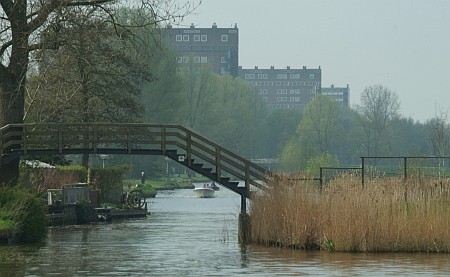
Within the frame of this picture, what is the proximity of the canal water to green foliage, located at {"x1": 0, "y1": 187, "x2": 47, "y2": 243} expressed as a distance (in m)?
0.76

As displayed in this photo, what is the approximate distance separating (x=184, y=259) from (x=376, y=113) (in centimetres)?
13731

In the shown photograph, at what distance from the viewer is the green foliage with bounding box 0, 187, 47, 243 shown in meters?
41.9

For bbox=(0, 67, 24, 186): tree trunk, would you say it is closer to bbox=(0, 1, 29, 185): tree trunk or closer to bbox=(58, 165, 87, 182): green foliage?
bbox=(0, 1, 29, 185): tree trunk

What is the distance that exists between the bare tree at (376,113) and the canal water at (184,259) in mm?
121148

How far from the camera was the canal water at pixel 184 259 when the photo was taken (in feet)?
108

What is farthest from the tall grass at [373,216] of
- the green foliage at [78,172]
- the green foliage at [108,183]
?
the green foliage at [108,183]

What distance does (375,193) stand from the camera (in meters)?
37.8

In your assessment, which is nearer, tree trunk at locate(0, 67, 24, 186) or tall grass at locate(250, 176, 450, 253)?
tall grass at locate(250, 176, 450, 253)

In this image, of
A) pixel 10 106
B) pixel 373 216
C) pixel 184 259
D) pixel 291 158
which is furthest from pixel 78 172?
pixel 291 158

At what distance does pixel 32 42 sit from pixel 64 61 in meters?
9.03

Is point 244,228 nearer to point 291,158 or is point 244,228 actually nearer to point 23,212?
point 23,212

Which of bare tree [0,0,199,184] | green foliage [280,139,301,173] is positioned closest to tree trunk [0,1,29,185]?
bare tree [0,0,199,184]

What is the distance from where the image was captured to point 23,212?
139 ft

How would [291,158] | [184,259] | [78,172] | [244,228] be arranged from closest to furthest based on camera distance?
[184,259] → [244,228] → [78,172] → [291,158]
